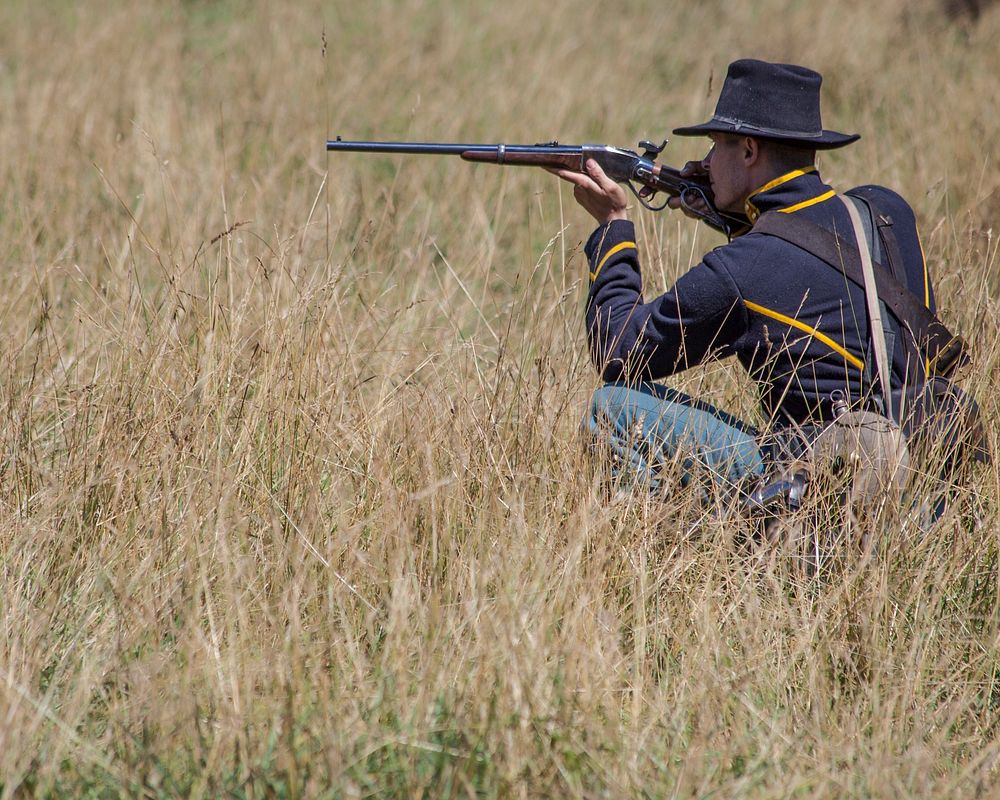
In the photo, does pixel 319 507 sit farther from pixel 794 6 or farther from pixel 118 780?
pixel 794 6

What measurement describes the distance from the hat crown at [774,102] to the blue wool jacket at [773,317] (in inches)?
5.5

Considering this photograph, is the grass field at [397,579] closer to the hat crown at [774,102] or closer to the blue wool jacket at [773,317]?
the blue wool jacket at [773,317]

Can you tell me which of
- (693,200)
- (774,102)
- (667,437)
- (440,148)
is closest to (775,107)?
(774,102)

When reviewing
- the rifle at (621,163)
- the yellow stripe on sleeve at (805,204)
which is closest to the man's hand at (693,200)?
the rifle at (621,163)

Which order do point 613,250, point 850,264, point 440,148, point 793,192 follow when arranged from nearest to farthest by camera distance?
point 850,264 → point 793,192 → point 613,250 → point 440,148

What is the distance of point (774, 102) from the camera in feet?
10.6

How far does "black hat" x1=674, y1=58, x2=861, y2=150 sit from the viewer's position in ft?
10.5

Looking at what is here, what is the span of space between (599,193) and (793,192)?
25.8 inches

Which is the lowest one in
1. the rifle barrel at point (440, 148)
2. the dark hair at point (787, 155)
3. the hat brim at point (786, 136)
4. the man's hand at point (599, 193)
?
the man's hand at point (599, 193)

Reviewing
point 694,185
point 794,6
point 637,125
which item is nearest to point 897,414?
point 694,185

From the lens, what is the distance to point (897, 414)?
3.16 metres

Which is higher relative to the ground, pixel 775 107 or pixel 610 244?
pixel 775 107

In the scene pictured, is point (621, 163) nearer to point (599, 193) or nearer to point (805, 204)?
point (599, 193)

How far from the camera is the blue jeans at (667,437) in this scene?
3227 millimetres
